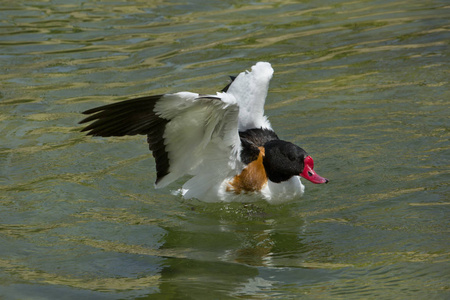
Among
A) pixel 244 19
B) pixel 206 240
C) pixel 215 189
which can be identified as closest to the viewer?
pixel 206 240

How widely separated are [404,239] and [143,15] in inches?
357

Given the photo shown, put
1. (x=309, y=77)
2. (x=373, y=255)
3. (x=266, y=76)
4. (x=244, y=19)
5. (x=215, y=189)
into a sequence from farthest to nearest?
1. (x=244, y=19)
2. (x=309, y=77)
3. (x=266, y=76)
4. (x=215, y=189)
5. (x=373, y=255)

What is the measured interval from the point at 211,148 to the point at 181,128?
500 mm

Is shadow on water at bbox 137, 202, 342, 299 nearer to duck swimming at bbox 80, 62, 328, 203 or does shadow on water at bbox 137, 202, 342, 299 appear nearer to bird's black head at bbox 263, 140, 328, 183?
duck swimming at bbox 80, 62, 328, 203

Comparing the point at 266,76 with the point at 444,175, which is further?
the point at 266,76

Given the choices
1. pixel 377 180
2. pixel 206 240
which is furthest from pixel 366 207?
pixel 206 240

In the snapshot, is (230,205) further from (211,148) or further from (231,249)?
(231,249)

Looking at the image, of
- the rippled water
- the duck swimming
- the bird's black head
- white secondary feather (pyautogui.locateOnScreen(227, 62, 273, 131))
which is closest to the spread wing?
the duck swimming

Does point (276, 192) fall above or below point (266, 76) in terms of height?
below

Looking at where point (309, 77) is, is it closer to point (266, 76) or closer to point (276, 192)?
point (266, 76)

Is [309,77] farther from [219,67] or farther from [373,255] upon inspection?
[373,255]

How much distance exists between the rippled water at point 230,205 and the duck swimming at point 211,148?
0.83 feet

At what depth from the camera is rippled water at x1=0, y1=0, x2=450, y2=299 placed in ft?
18.5

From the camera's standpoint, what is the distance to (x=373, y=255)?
5.78 m
